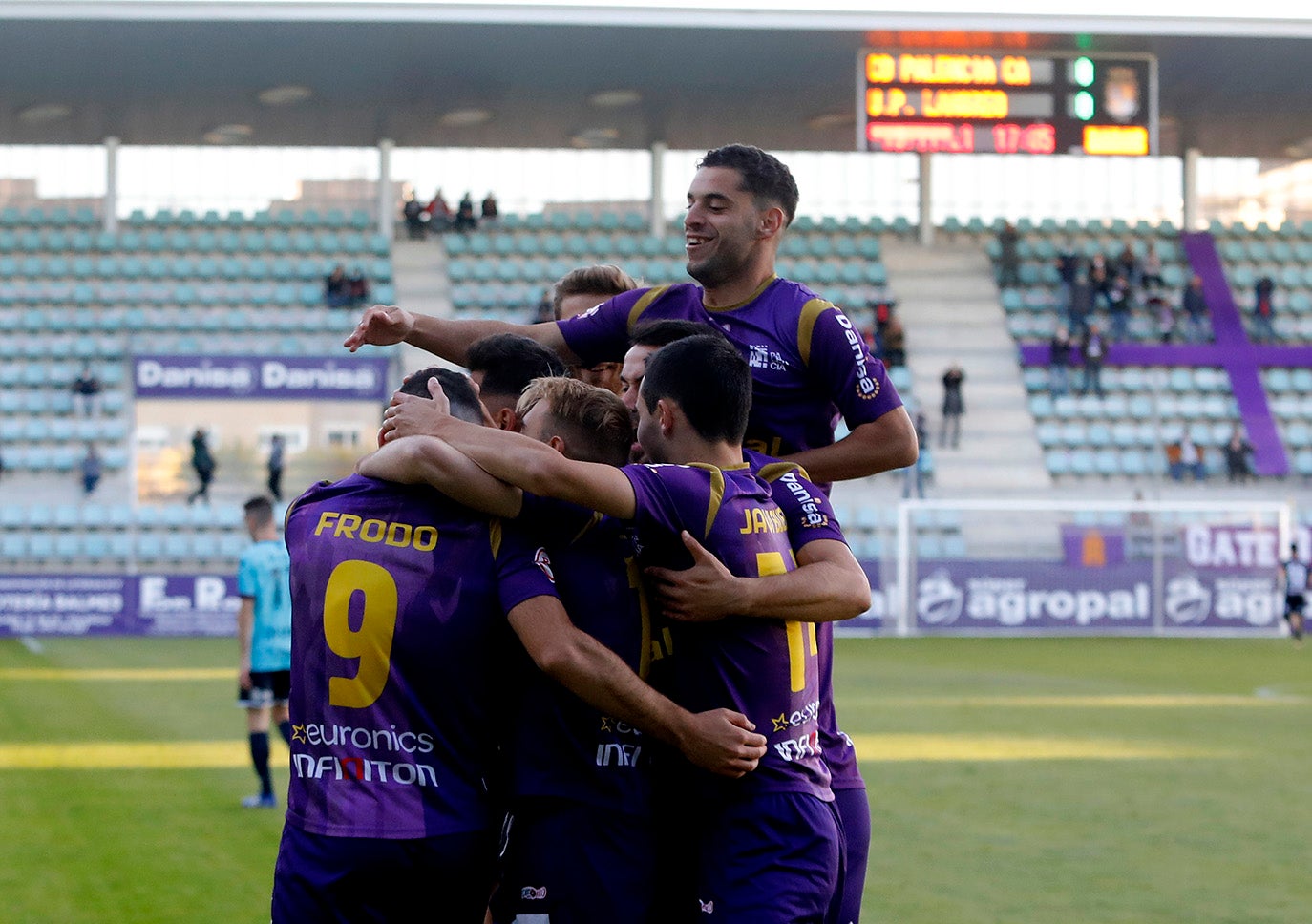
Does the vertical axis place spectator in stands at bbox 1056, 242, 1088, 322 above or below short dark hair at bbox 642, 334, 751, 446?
above

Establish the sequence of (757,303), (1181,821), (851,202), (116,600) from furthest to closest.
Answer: (851,202), (116,600), (1181,821), (757,303)

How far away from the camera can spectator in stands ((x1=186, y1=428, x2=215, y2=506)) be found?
2622 centimetres

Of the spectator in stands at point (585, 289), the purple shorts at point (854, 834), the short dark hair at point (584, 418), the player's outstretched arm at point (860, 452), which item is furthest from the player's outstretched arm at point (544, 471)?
the spectator in stands at point (585, 289)

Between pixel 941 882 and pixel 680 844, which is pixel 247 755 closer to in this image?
pixel 941 882

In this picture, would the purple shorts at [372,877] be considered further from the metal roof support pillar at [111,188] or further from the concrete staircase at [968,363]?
the metal roof support pillar at [111,188]

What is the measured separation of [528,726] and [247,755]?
29.5 feet

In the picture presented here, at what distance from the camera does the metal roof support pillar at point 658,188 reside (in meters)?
34.4

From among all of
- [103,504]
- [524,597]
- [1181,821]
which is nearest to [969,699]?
[1181,821]

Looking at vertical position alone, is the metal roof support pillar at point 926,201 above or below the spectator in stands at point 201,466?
above

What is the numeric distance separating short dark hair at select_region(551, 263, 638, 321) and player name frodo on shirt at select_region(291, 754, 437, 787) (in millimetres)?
2142

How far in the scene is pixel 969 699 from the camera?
53.5 ft

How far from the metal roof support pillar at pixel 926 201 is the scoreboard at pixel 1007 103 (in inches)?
306

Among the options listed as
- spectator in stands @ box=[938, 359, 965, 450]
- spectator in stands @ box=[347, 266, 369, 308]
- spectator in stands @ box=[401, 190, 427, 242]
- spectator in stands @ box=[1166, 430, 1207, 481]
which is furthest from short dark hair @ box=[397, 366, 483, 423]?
spectator in stands @ box=[401, 190, 427, 242]

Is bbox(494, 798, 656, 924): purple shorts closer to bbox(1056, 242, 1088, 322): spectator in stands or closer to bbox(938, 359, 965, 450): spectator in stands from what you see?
bbox(938, 359, 965, 450): spectator in stands
